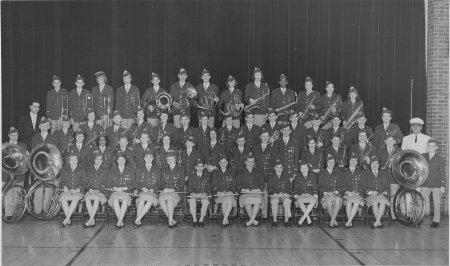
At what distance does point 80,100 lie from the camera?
32.3ft

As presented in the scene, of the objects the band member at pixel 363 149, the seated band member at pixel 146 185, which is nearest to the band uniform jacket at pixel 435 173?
the band member at pixel 363 149

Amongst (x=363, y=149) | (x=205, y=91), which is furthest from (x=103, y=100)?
(x=363, y=149)

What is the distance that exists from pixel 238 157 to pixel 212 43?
261 cm

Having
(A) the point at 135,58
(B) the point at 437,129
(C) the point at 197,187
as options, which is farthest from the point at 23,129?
(B) the point at 437,129

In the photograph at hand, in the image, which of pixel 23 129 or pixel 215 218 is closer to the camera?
pixel 215 218

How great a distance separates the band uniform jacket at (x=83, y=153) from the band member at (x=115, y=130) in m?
0.40

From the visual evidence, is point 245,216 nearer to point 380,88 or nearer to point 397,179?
point 397,179

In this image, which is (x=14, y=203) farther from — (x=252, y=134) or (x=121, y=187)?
(x=252, y=134)

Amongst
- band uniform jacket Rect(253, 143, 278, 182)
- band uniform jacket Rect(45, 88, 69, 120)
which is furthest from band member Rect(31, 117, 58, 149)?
band uniform jacket Rect(253, 143, 278, 182)

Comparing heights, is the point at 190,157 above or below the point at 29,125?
below

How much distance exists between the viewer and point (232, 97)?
9.78 metres

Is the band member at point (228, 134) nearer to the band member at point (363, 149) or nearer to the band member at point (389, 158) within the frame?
the band member at point (363, 149)

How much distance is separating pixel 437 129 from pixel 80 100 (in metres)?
6.04

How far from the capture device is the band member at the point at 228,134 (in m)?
9.37
